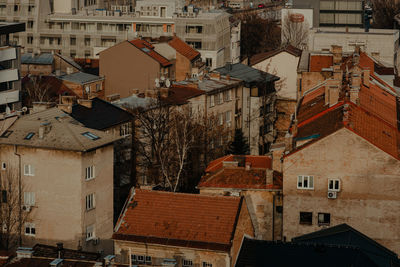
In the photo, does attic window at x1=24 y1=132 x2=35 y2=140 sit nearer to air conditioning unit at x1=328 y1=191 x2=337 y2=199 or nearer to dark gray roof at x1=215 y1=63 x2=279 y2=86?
air conditioning unit at x1=328 y1=191 x2=337 y2=199

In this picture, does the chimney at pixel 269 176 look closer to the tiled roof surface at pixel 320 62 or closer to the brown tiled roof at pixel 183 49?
the tiled roof surface at pixel 320 62

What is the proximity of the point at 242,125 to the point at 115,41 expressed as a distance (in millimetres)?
49946

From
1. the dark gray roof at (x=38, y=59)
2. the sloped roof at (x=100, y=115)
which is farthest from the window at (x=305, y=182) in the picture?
the dark gray roof at (x=38, y=59)

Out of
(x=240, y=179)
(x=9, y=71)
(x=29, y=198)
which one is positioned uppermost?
(x=9, y=71)

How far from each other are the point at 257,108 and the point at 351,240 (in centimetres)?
4225

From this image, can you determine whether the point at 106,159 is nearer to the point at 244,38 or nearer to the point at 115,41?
the point at 115,41

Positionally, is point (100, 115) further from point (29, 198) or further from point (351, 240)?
point (351, 240)

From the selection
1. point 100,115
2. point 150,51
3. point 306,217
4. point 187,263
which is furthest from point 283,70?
point 187,263

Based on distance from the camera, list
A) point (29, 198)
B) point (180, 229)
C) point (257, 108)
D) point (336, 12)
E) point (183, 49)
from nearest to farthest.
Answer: point (180, 229)
point (29, 198)
point (257, 108)
point (183, 49)
point (336, 12)

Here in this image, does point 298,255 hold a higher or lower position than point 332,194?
lower

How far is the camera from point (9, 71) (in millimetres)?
94938

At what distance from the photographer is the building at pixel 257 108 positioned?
9969cm

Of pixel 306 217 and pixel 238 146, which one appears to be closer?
pixel 306 217

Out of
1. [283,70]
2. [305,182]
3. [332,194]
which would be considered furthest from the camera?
[283,70]
